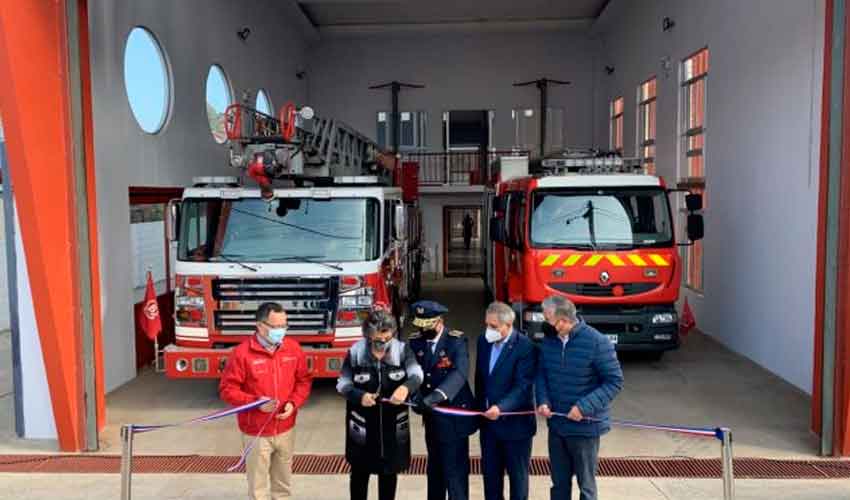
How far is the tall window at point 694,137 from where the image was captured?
42.0 feet

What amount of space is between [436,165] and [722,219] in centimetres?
1296

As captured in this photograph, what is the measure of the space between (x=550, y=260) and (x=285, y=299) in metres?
3.31

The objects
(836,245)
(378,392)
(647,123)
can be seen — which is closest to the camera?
(378,392)

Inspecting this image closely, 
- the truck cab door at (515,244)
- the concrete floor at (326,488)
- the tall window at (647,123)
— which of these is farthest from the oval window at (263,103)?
the concrete floor at (326,488)

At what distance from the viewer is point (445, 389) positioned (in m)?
4.59

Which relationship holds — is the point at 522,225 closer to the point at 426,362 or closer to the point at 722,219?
the point at 722,219

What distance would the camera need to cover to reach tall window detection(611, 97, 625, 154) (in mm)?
19781

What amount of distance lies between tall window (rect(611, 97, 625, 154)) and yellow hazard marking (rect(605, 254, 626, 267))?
1108cm

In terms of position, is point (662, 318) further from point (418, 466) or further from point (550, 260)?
point (418, 466)

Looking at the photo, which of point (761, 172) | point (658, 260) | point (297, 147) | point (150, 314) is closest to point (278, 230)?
point (297, 147)

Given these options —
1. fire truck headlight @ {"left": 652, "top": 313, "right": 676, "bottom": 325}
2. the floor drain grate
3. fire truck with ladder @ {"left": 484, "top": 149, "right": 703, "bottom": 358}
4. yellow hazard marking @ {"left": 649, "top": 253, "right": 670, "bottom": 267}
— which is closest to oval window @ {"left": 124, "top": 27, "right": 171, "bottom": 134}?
the floor drain grate

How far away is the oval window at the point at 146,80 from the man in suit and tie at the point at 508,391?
687 centimetres

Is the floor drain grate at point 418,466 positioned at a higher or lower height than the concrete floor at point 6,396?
higher

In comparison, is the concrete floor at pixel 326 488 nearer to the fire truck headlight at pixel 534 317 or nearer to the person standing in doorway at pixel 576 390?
the person standing in doorway at pixel 576 390
